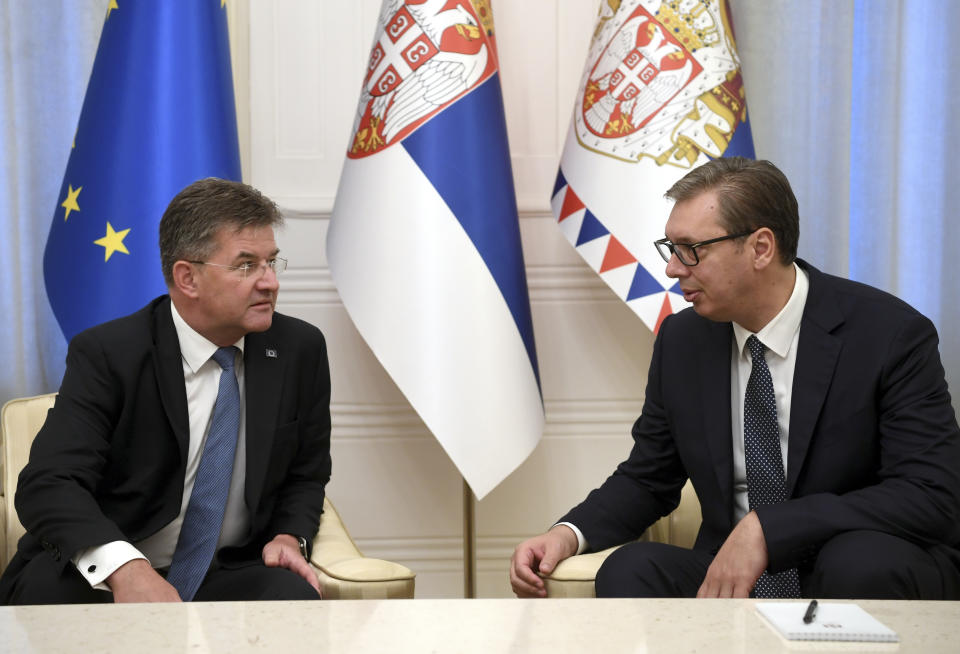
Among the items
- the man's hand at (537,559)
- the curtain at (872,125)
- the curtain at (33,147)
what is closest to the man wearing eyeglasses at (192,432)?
the man's hand at (537,559)

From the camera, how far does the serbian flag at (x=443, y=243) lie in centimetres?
271

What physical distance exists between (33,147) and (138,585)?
78.8 inches

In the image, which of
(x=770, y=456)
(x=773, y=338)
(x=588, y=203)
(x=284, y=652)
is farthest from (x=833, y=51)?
(x=284, y=652)

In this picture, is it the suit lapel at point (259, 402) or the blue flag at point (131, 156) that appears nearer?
the suit lapel at point (259, 402)

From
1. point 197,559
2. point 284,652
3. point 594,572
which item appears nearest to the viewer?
point 284,652

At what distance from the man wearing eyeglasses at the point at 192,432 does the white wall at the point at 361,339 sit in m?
1.10

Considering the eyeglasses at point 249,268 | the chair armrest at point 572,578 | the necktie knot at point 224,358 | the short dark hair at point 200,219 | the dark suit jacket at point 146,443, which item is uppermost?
the short dark hair at point 200,219

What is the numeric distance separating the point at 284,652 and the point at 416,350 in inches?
59.0

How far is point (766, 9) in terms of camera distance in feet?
10.5

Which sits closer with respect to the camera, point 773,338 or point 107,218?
point 773,338

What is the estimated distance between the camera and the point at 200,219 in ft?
6.89

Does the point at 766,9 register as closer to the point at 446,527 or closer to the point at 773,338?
the point at 773,338

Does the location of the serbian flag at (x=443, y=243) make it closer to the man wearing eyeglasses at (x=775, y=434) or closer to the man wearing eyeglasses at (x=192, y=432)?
the man wearing eyeglasses at (x=192, y=432)

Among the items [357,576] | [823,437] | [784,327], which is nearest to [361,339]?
[357,576]
